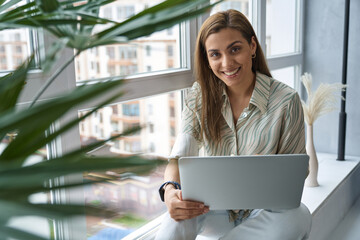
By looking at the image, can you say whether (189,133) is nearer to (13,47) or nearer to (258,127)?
(258,127)

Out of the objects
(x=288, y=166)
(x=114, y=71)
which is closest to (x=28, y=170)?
(x=288, y=166)

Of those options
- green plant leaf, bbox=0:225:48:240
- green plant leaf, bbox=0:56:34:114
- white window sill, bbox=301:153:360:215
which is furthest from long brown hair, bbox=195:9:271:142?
green plant leaf, bbox=0:225:48:240

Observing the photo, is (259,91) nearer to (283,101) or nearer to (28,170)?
(283,101)

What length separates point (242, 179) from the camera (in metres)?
1.60

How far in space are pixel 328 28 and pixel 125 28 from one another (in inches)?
122

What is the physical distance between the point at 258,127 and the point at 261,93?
149 mm

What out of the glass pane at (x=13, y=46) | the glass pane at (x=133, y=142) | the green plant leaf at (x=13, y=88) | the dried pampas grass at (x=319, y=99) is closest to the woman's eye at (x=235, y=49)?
the glass pane at (x=133, y=142)

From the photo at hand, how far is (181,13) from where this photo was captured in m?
0.63

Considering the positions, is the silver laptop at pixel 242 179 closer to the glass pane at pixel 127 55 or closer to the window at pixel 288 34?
the glass pane at pixel 127 55

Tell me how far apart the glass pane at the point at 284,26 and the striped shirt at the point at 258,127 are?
1.52 meters

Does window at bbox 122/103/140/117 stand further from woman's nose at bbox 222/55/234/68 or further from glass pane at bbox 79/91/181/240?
woman's nose at bbox 222/55/234/68

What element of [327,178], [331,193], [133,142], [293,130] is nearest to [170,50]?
[133,142]

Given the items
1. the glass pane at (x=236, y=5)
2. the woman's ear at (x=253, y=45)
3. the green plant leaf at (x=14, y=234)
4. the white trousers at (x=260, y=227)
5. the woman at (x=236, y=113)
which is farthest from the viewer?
the glass pane at (x=236, y=5)

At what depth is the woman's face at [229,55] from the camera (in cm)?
192
